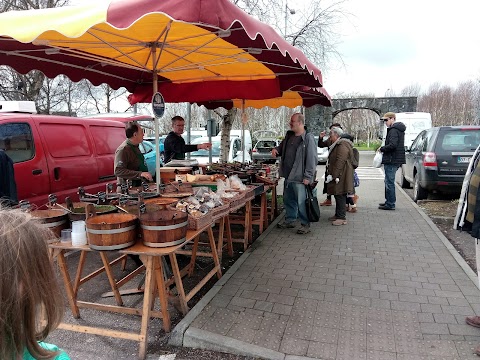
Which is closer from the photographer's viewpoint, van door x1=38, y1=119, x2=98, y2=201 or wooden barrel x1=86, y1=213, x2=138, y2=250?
wooden barrel x1=86, y1=213, x2=138, y2=250

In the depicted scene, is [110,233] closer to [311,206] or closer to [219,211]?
[219,211]

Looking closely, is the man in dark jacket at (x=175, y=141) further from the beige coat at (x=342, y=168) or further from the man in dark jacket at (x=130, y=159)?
the beige coat at (x=342, y=168)

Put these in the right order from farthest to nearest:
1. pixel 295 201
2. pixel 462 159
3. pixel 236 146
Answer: pixel 236 146
pixel 462 159
pixel 295 201

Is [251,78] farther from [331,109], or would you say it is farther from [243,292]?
[331,109]

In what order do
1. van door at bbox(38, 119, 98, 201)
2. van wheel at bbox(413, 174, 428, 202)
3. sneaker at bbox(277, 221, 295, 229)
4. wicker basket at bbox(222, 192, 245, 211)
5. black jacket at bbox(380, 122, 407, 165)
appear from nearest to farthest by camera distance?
1. wicker basket at bbox(222, 192, 245, 211)
2. van door at bbox(38, 119, 98, 201)
3. sneaker at bbox(277, 221, 295, 229)
4. black jacket at bbox(380, 122, 407, 165)
5. van wheel at bbox(413, 174, 428, 202)

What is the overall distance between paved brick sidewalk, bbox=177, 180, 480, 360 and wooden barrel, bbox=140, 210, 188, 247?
34.0 inches

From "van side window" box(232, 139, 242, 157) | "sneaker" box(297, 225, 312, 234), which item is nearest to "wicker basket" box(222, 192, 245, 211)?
"sneaker" box(297, 225, 312, 234)

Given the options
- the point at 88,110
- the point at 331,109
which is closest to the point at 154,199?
the point at 331,109

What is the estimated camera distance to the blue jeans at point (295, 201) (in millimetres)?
5971

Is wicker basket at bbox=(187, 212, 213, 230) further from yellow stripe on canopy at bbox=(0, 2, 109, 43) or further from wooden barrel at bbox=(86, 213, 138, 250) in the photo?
yellow stripe on canopy at bbox=(0, 2, 109, 43)

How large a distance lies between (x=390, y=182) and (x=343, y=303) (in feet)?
15.6

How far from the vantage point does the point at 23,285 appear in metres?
0.95

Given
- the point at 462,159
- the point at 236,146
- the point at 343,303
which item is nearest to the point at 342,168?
the point at 462,159

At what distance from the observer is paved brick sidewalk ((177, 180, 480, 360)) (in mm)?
2881
